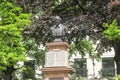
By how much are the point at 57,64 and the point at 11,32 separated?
517 centimetres

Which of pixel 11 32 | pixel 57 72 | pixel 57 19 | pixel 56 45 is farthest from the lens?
pixel 57 19

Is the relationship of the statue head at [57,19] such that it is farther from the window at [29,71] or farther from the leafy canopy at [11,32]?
the window at [29,71]

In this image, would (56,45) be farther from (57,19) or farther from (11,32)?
(57,19)

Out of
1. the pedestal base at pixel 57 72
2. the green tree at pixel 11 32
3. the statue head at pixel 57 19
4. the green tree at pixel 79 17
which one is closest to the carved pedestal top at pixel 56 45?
the pedestal base at pixel 57 72

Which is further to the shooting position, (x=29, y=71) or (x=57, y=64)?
(x=29, y=71)

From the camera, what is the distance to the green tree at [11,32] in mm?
18689

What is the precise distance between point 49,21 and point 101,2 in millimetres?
2407

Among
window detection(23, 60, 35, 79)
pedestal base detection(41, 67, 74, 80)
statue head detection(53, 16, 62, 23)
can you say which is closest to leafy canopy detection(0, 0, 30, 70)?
statue head detection(53, 16, 62, 23)

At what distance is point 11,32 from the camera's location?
61.5 feet

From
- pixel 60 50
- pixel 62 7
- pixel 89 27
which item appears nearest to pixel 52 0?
pixel 62 7

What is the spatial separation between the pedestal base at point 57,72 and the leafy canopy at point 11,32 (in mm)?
4554

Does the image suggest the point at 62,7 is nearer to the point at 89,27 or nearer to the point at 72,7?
the point at 72,7

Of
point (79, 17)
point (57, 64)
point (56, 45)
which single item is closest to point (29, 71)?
point (79, 17)

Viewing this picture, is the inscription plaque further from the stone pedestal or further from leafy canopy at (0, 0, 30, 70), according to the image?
leafy canopy at (0, 0, 30, 70)
